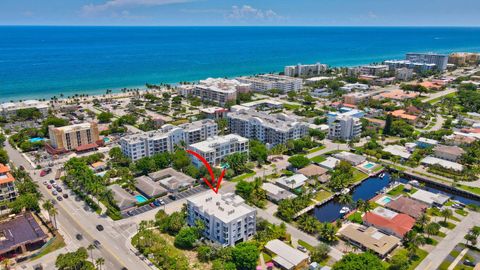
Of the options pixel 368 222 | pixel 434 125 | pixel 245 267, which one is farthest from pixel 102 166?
pixel 434 125

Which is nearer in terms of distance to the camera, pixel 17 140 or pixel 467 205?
A: pixel 467 205

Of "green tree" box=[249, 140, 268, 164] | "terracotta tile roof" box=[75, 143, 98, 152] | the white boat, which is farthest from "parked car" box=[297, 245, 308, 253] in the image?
"terracotta tile roof" box=[75, 143, 98, 152]

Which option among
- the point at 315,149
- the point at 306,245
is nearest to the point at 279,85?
the point at 315,149

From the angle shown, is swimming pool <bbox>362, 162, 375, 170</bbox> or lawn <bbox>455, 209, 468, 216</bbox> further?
swimming pool <bbox>362, 162, 375, 170</bbox>

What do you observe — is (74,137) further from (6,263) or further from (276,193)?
(276,193)

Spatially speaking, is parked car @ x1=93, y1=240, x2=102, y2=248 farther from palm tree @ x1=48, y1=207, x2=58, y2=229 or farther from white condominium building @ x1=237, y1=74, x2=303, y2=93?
white condominium building @ x1=237, y1=74, x2=303, y2=93

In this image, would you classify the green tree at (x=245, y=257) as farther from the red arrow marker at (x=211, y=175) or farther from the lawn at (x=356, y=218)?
the red arrow marker at (x=211, y=175)

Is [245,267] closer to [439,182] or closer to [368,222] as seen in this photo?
[368,222]
